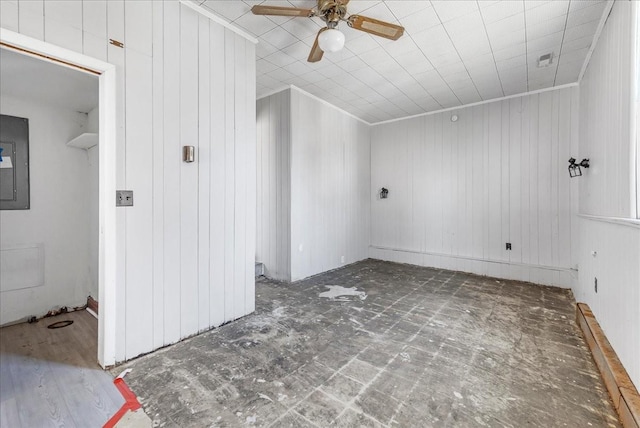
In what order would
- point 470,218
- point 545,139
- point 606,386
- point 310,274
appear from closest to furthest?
point 606,386 < point 545,139 < point 310,274 < point 470,218

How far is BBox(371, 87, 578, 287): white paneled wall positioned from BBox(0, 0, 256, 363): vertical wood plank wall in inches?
143

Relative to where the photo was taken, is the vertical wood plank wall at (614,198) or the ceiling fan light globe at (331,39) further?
the ceiling fan light globe at (331,39)

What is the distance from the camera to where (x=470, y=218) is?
488 cm

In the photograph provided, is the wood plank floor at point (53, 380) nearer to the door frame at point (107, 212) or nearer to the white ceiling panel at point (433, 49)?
the door frame at point (107, 212)

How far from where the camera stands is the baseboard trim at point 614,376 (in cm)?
143

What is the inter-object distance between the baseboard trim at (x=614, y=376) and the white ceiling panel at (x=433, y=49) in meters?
2.85

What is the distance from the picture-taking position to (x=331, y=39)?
2.16 metres

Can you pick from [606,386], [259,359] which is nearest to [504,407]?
[606,386]

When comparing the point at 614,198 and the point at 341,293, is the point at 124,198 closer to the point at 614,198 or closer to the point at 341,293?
the point at 341,293

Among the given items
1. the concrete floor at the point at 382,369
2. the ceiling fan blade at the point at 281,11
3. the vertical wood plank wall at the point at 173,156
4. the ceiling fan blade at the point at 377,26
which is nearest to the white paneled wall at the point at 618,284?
the concrete floor at the point at 382,369

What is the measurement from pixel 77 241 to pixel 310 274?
10.3 ft

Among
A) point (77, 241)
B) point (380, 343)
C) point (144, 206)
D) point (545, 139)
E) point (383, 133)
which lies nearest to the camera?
point (144, 206)

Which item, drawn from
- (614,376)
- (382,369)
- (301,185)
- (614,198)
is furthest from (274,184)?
(614,376)

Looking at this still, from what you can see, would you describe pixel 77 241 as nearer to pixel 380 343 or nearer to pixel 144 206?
pixel 144 206
